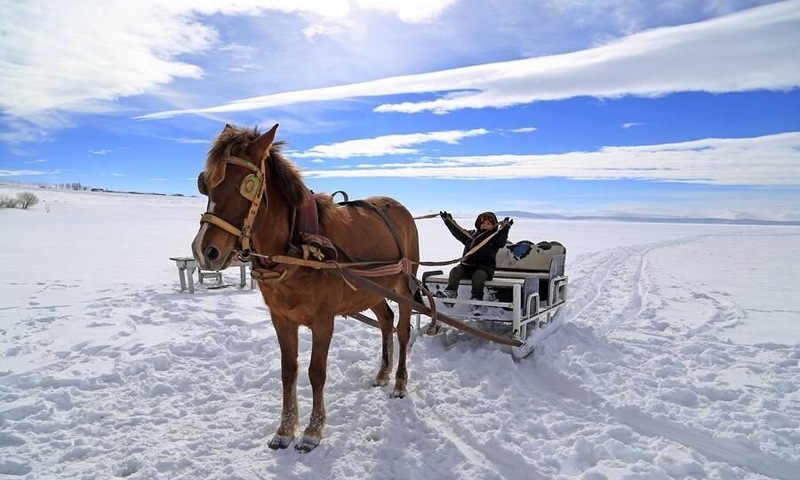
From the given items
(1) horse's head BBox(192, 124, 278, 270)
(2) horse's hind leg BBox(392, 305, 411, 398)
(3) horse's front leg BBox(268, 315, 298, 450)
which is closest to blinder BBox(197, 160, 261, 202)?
(1) horse's head BBox(192, 124, 278, 270)

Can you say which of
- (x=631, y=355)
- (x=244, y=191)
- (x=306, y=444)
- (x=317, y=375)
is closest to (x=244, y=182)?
(x=244, y=191)

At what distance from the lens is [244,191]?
322 cm

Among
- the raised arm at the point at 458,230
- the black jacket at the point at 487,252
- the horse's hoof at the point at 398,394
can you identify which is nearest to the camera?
the horse's hoof at the point at 398,394

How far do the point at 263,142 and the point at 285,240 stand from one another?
2.38 feet

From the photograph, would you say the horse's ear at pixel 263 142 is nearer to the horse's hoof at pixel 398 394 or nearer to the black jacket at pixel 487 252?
the horse's hoof at pixel 398 394

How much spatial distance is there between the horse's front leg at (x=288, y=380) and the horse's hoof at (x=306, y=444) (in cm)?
13

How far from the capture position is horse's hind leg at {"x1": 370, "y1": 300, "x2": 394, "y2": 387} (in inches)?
204

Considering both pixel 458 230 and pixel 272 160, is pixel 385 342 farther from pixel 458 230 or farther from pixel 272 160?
pixel 272 160

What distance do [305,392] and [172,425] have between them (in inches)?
48.2

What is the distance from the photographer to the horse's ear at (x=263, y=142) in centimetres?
334

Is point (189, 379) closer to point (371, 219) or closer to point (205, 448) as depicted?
point (205, 448)

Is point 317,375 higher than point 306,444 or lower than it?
higher

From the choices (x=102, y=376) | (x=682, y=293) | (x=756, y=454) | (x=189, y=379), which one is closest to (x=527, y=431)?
(x=756, y=454)

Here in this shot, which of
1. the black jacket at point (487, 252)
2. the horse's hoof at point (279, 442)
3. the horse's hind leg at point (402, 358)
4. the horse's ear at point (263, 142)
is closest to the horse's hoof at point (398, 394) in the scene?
the horse's hind leg at point (402, 358)
